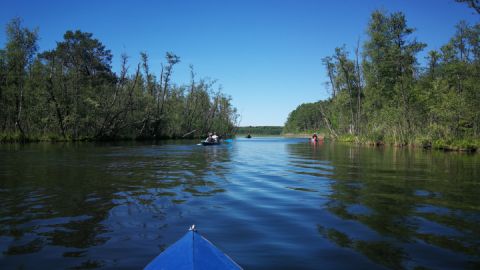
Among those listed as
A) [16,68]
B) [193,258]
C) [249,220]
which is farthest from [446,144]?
[16,68]

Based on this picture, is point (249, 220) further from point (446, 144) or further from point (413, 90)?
point (413, 90)

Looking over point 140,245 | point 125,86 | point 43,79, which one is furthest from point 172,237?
point 125,86

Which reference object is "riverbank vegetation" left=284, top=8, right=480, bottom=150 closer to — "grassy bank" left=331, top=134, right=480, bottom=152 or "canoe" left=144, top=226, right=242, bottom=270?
"grassy bank" left=331, top=134, right=480, bottom=152

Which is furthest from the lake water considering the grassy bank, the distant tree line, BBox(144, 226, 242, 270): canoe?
the distant tree line

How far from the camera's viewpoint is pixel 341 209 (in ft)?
30.0

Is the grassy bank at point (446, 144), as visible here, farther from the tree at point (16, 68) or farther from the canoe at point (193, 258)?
the tree at point (16, 68)

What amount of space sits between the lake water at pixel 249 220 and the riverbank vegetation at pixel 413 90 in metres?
24.6

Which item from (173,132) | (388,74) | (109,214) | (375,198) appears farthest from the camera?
(173,132)

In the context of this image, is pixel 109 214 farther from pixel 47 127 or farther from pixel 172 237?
pixel 47 127

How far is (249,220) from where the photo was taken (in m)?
7.95

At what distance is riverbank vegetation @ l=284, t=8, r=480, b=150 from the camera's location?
115 ft

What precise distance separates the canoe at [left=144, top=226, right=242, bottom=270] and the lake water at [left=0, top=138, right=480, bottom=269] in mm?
1758

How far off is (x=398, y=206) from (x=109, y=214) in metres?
7.60

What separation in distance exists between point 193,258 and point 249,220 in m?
4.56
